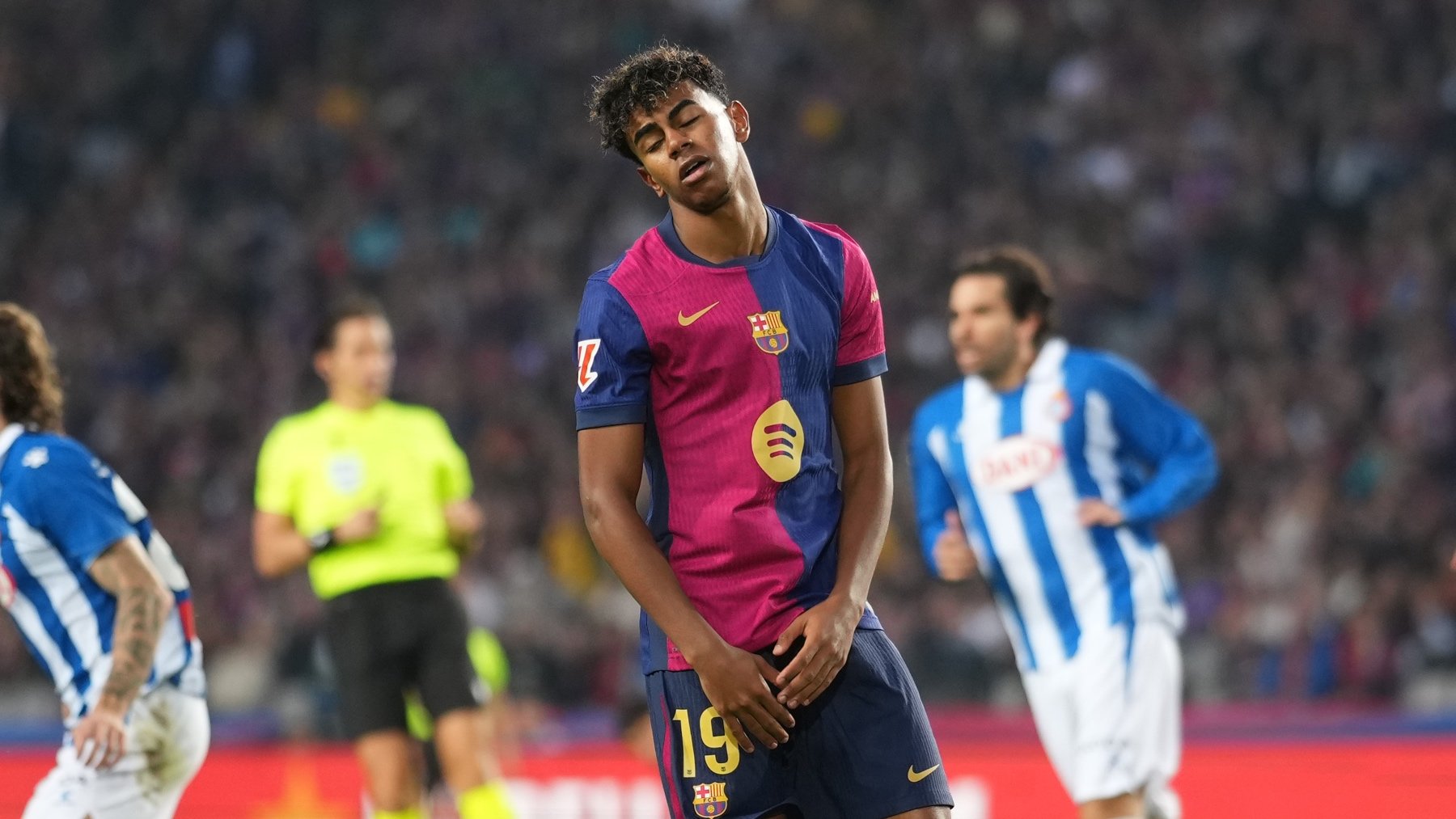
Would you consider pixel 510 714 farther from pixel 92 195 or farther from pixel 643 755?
pixel 92 195

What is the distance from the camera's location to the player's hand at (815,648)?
341 cm

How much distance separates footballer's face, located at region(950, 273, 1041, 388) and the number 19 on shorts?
2663mm

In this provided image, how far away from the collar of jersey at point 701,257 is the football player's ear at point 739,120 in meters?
0.17

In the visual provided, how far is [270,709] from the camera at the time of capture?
41.2ft

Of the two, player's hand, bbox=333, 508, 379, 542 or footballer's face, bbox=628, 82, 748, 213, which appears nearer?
footballer's face, bbox=628, 82, 748, 213

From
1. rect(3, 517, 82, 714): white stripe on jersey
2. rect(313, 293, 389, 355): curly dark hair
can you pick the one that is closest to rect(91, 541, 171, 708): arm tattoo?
rect(3, 517, 82, 714): white stripe on jersey

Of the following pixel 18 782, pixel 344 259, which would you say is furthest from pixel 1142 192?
pixel 18 782

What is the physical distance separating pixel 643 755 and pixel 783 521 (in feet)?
17.4

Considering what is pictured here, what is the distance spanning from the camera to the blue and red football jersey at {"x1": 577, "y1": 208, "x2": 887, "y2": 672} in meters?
3.44

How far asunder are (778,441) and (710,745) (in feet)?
2.03

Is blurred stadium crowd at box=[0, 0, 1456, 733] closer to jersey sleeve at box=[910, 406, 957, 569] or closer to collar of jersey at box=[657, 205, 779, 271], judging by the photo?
jersey sleeve at box=[910, 406, 957, 569]

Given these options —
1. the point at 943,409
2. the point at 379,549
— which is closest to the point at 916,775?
the point at 943,409

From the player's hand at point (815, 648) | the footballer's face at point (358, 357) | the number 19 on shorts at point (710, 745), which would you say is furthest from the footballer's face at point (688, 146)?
the footballer's face at point (358, 357)

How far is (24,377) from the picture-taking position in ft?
15.6
